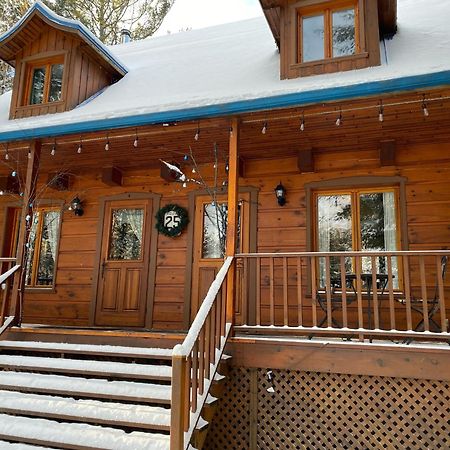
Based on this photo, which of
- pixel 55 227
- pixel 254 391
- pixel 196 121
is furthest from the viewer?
pixel 55 227

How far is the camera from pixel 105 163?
7117 millimetres

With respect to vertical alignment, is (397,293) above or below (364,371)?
above

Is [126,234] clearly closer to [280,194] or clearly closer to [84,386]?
[280,194]

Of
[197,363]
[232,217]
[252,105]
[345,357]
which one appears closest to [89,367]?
[197,363]

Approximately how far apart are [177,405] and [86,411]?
3.81 ft

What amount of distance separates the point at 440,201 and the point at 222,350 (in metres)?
3.46

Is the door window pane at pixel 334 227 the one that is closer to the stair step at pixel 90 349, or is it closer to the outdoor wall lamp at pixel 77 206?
the stair step at pixel 90 349

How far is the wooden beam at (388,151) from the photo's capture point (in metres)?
5.90

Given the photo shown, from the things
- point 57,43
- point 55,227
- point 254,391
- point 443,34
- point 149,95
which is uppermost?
point 57,43

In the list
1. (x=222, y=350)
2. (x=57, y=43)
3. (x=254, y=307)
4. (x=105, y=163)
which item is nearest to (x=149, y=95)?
(x=105, y=163)

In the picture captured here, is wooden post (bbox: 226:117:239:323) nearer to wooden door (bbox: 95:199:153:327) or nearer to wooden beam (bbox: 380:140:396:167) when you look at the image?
wooden beam (bbox: 380:140:396:167)

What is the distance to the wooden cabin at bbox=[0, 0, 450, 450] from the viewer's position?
410cm

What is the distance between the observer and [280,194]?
630cm

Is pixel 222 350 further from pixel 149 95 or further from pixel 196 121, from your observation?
pixel 149 95
